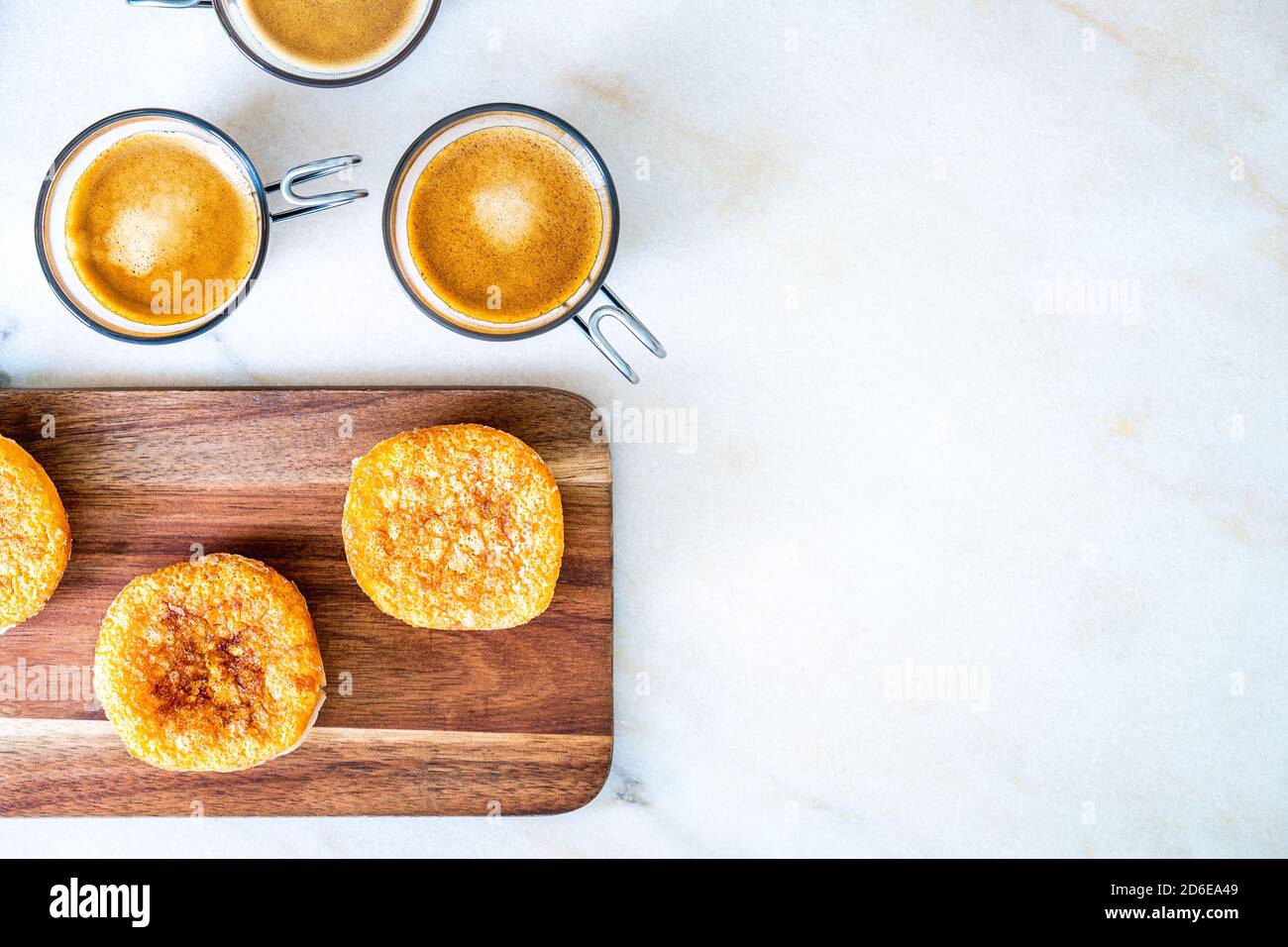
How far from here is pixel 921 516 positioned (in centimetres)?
176

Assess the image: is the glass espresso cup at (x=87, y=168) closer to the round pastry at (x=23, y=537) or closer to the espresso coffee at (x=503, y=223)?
the espresso coffee at (x=503, y=223)

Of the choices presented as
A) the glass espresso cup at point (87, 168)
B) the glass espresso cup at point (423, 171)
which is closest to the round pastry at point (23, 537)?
the glass espresso cup at point (87, 168)

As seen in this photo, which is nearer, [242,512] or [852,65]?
[242,512]

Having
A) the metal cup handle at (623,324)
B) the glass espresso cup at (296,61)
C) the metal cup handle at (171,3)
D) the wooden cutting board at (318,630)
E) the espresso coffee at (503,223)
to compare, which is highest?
the metal cup handle at (171,3)

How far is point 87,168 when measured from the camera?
4.99 ft

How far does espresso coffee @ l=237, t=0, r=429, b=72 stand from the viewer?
156 centimetres

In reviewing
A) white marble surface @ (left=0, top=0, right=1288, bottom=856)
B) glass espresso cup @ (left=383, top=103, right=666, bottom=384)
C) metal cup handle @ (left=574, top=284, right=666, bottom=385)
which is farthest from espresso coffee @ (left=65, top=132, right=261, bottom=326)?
metal cup handle @ (left=574, top=284, right=666, bottom=385)

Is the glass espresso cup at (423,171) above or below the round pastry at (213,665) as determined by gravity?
above

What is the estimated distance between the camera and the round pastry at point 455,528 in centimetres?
150

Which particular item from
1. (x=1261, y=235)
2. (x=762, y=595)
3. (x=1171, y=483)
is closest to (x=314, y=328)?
(x=762, y=595)

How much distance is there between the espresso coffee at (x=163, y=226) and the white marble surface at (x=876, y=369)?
4.6 inches

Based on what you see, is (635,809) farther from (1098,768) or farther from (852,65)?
(852,65)

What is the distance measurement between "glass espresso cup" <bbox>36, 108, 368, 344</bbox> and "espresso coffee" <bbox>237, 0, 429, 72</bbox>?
19 centimetres
